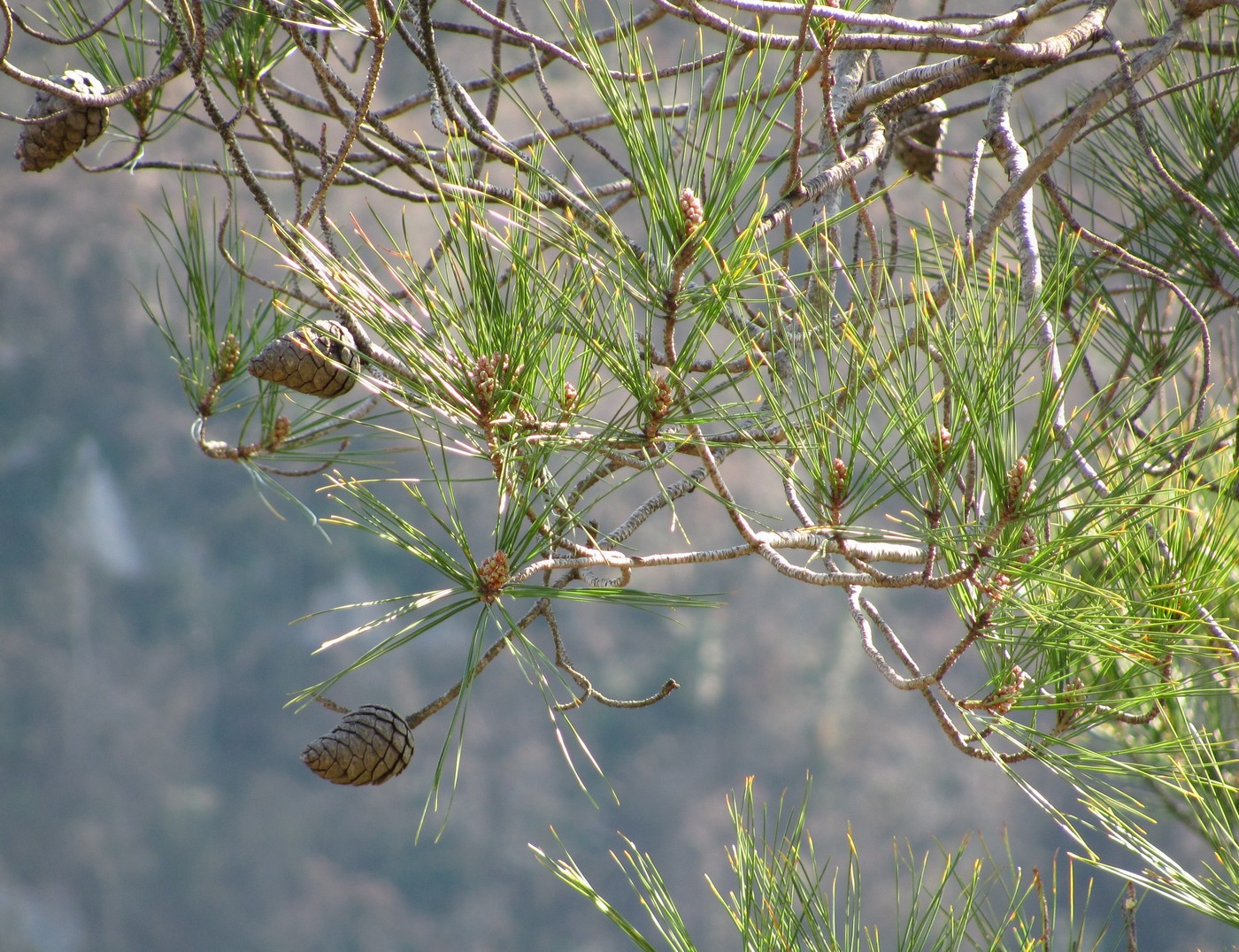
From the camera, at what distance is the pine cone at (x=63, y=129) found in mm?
539

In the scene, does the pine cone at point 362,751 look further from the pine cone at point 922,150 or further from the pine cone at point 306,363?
the pine cone at point 922,150

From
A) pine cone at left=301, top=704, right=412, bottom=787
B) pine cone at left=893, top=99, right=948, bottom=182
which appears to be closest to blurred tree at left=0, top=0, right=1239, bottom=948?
pine cone at left=301, top=704, right=412, bottom=787

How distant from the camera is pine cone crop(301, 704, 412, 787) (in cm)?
44

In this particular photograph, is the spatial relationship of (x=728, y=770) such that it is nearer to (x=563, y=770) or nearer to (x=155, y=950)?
(x=563, y=770)

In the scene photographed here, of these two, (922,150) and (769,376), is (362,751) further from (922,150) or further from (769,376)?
Result: (922,150)

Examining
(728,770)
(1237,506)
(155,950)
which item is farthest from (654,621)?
(1237,506)

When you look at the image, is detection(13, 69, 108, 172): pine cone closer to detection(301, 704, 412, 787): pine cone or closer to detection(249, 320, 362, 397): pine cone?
detection(249, 320, 362, 397): pine cone

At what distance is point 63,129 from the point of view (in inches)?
21.3

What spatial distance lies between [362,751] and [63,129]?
0.35 m

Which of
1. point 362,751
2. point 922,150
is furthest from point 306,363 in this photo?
Answer: point 922,150

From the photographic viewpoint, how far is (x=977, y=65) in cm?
52

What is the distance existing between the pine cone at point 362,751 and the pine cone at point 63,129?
33 centimetres

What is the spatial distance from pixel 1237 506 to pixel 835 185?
20.5 inches

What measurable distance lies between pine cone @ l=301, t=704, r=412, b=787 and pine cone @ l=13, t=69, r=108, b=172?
0.33 m
